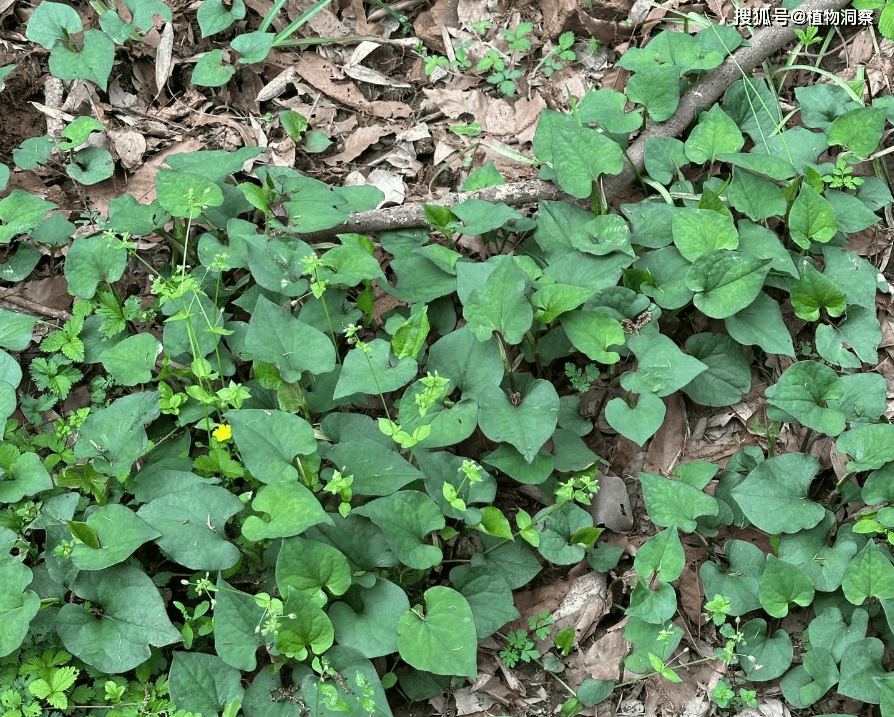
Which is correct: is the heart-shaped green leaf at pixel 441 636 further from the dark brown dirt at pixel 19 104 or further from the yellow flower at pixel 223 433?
the dark brown dirt at pixel 19 104

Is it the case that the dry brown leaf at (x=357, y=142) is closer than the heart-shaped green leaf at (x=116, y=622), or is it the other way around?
the heart-shaped green leaf at (x=116, y=622)

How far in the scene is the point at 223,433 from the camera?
247 cm

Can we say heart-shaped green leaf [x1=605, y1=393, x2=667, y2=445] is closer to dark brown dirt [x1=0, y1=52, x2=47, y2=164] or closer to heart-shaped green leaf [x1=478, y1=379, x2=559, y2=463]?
heart-shaped green leaf [x1=478, y1=379, x2=559, y2=463]

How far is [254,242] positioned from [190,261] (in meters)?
0.48

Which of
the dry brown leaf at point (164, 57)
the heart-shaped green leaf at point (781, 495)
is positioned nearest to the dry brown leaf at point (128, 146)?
the dry brown leaf at point (164, 57)

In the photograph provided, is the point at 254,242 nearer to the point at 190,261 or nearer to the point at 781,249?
the point at 190,261

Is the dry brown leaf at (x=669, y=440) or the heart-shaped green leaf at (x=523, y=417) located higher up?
the heart-shaped green leaf at (x=523, y=417)

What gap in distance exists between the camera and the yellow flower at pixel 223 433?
245 centimetres

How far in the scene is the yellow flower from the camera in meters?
2.45

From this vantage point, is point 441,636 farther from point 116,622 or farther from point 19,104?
point 19,104

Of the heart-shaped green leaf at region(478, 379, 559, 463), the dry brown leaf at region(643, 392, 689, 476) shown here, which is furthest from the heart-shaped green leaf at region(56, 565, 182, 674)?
the dry brown leaf at region(643, 392, 689, 476)

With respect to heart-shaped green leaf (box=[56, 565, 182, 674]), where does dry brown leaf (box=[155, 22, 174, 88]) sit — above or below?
above

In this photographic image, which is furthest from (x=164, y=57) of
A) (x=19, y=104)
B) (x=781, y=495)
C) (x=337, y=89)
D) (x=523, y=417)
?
(x=781, y=495)

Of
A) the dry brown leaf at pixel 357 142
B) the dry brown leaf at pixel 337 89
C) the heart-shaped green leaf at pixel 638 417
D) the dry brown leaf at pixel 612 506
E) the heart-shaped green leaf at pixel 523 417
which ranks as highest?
the dry brown leaf at pixel 337 89
